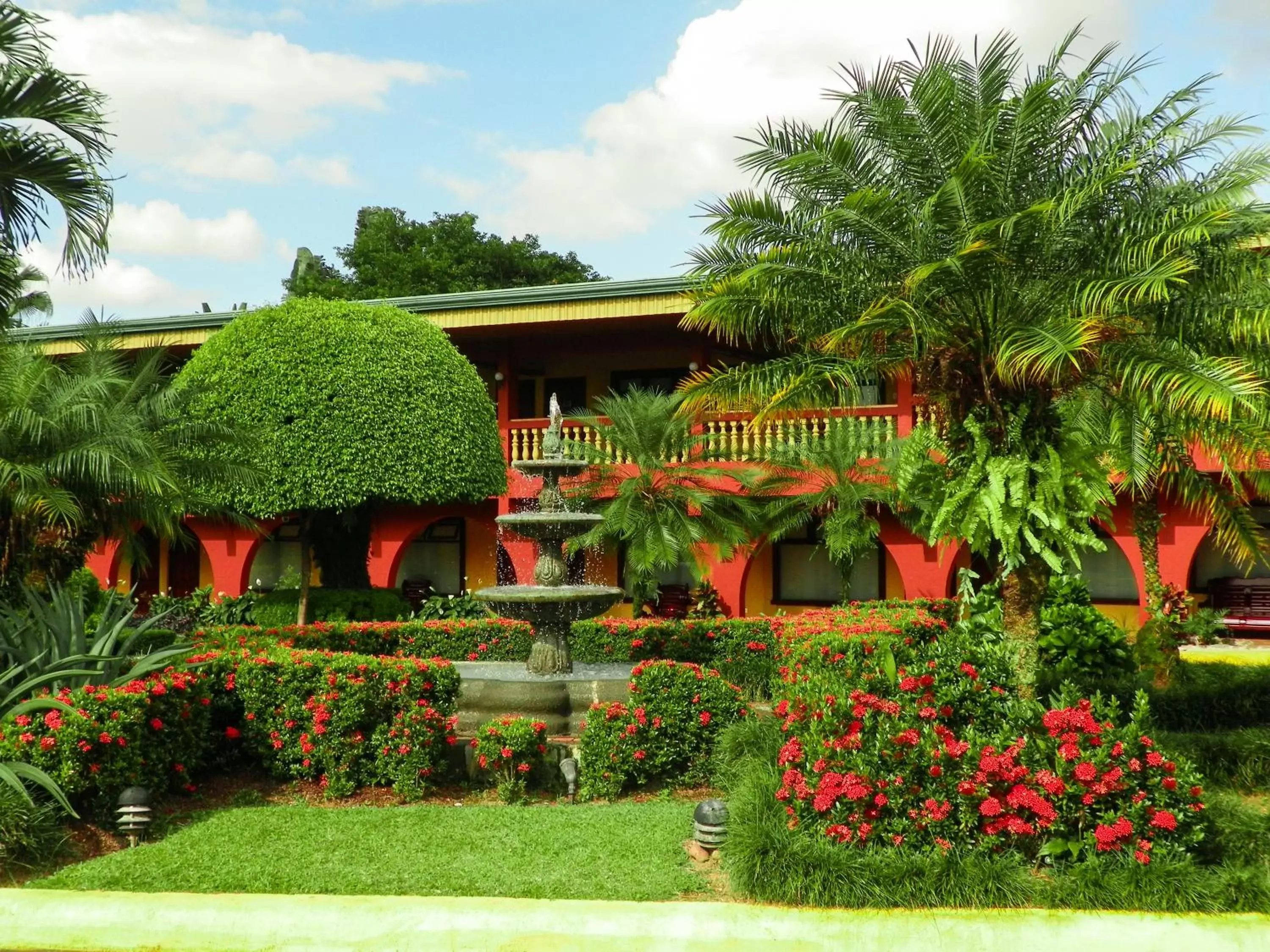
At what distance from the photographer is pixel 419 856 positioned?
683 cm

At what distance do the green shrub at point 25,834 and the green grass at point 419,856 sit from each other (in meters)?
0.26

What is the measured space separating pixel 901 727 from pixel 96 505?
8.32 m

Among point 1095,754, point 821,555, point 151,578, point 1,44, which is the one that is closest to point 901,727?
point 1095,754

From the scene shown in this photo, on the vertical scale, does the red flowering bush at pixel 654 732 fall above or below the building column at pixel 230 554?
below

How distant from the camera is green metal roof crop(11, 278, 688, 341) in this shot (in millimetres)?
18594

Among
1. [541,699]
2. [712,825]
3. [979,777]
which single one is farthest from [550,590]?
[979,777]

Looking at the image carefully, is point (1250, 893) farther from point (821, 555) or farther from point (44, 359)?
point (821, 555)

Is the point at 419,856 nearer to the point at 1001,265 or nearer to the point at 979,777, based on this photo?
the point at 979,777

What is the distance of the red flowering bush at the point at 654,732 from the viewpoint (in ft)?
28.4

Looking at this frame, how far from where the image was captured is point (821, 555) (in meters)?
21.7

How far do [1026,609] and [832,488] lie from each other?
7.09 metres

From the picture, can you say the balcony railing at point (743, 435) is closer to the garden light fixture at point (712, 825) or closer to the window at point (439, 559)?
the window at point (439, 559)

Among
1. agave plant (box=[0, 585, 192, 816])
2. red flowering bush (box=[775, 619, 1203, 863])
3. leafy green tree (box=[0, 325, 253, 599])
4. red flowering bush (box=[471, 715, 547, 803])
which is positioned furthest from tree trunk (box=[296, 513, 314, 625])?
red flowering bush (box=[775, 619, 1203, 863])

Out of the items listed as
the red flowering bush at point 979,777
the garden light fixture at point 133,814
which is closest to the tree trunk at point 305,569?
the garden light fixture at point 133,814
